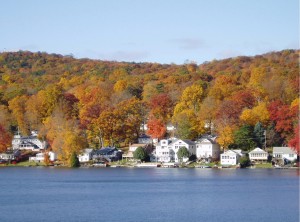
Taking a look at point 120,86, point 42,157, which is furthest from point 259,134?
point 120,86

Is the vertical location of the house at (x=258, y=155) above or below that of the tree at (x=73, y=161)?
above

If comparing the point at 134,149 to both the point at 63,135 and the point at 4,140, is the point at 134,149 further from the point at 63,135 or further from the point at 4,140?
the point at 4,140

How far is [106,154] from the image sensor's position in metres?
68.9

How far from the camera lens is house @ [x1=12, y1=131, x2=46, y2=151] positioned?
3007 inches

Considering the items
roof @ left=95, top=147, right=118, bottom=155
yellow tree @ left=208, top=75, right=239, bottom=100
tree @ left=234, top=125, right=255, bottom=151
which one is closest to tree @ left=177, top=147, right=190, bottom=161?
tree @ left=234, top=125, right=255, bottom=151

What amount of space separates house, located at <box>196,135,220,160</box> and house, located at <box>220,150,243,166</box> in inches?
109

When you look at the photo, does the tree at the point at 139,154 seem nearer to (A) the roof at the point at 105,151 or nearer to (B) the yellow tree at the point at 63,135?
(A) the roof at the point at 105,151

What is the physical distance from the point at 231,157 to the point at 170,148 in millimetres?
7409

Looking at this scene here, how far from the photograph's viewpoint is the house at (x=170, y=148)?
6744 cm

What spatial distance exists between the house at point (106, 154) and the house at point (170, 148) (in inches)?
150

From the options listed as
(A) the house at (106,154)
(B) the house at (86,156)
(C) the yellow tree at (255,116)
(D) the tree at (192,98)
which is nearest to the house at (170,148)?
(A) the house at (106,154)

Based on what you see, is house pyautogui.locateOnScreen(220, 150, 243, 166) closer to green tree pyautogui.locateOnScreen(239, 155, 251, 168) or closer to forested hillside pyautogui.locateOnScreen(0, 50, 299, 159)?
green tree pyautogui.locateOnScreen(239, 155, 251, 168)

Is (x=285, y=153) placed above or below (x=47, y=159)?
above

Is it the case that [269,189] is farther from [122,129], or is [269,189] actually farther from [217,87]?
[217,87]
